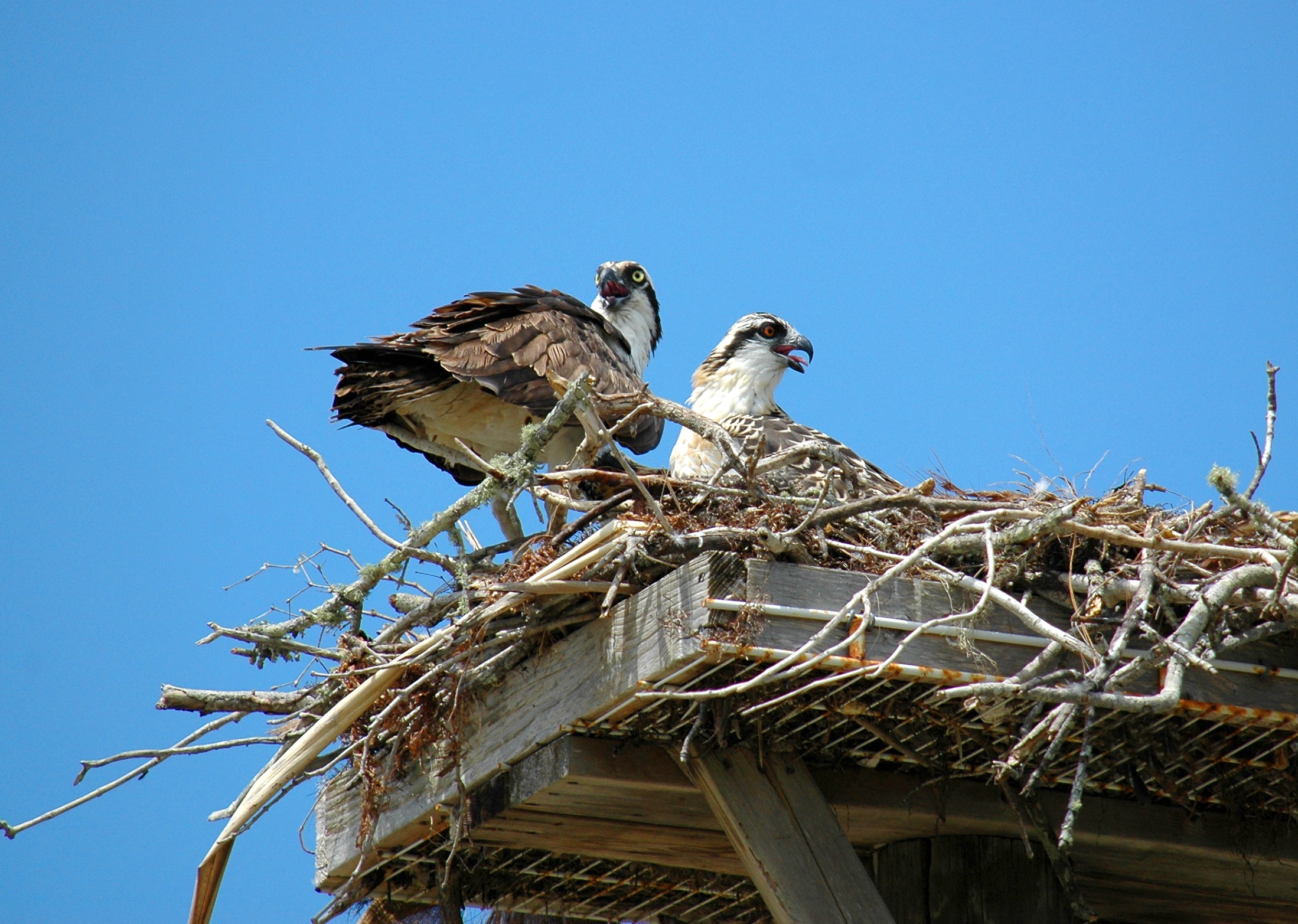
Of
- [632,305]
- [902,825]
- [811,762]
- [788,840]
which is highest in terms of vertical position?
[632,305]

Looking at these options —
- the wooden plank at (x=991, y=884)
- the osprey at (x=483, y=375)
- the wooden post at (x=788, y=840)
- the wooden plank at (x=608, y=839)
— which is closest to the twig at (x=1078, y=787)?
the wooden post at (x=788, y=840)

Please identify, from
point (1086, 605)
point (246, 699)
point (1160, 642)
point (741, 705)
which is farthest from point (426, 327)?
point (1160, 642)

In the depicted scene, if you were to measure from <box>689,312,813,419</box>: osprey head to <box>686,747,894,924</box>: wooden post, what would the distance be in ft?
12.0

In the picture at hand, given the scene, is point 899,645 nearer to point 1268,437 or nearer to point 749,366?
point 1268,437

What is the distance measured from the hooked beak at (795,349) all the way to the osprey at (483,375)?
93cm

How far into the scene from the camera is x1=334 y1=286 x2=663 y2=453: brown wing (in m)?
5.57

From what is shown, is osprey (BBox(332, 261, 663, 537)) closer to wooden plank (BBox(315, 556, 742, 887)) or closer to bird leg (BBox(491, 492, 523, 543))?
bird leg (BBox(491, 492, 523, 543))

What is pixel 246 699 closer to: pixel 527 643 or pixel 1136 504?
pixel 527 643

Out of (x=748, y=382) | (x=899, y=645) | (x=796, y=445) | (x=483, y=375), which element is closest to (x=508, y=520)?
(x=483, y=375)

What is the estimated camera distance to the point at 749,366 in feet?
23.7

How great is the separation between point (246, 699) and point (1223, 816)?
8.46 feet

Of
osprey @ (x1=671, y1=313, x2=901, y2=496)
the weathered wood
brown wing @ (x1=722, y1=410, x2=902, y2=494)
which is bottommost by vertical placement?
the weathered wood

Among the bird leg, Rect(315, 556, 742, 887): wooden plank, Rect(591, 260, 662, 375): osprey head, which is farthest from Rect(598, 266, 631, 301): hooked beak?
Rect(315, 556, 742, 887): wooden plank

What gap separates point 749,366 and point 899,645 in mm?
4469
